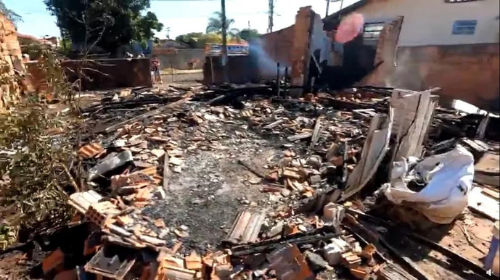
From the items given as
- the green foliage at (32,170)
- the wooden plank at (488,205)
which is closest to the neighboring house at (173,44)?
the green foliage at (32,170)

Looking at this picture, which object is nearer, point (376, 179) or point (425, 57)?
point (425, 57)

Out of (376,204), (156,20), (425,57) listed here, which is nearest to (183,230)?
(376,204)

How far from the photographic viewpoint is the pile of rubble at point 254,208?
3.93m

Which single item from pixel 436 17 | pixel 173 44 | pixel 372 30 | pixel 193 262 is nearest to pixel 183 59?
pixel 173 44

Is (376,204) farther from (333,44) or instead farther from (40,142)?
(333,44)

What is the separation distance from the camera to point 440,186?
3494mm

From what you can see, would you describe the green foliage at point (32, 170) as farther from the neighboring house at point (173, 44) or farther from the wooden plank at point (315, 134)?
the neighboring house at point (173, 44)

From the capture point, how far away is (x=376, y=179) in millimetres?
5266

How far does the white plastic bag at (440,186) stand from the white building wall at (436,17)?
1.04 metres

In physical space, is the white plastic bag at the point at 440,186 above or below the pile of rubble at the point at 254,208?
above

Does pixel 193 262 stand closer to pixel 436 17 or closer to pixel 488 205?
pixel 488 205

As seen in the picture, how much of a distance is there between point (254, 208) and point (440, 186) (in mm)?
2668

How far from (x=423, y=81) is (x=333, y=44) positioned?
15.0 meters

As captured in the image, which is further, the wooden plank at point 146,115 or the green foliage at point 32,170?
the wooden plank at point 146,115
